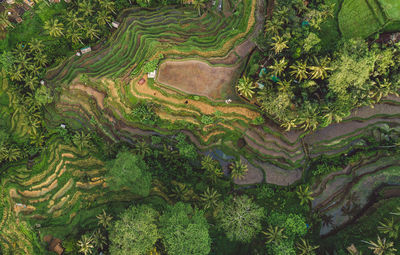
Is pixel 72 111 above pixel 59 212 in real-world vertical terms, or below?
above

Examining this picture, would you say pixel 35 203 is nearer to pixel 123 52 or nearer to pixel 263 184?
pixel 123 52

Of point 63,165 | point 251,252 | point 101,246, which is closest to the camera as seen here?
point 101,246

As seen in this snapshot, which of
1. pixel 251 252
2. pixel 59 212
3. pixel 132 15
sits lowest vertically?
pixel 251 252

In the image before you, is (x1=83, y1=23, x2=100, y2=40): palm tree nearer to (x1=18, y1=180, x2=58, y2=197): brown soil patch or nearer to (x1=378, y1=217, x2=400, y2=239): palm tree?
(x1=18, y1=180, x2=58, y2=197): brown soil patch

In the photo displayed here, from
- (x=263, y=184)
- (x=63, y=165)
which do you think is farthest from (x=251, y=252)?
(x=63, y=165)

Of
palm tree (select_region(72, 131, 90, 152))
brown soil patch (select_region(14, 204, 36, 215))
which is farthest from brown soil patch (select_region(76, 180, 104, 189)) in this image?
brown soil patch (select_region(14, 204, 36, 215))

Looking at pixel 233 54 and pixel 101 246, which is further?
pixel 233 54

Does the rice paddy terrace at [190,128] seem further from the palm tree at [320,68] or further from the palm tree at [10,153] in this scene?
the palm tree at [320,68]
